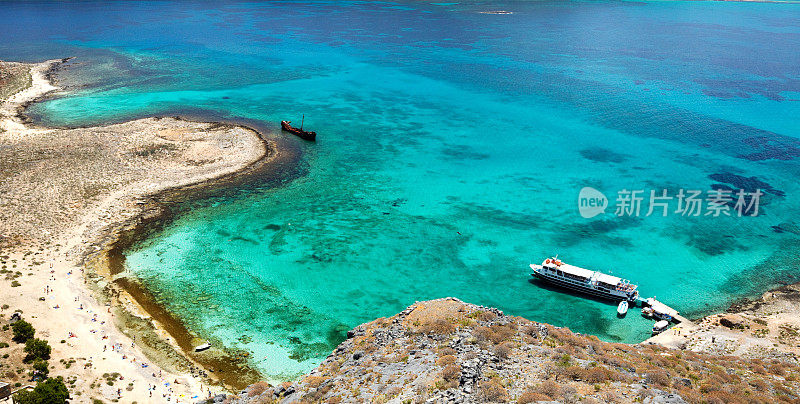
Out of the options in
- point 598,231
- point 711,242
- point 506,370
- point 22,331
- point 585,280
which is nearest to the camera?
point 506,370

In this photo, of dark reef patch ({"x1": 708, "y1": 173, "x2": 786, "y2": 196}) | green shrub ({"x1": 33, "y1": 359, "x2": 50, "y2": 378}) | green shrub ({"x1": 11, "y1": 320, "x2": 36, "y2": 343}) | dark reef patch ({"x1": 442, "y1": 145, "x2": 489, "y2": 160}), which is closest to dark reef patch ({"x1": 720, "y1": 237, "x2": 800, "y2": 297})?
dark reef patch ({"x1": 708, "y1": 173, "x2": 786, "y2": 196})

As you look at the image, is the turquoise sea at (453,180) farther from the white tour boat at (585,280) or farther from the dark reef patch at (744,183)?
the white tour boat at (585,280)

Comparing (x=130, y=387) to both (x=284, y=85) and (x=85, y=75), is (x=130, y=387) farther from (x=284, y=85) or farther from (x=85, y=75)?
(x=85, y=75)

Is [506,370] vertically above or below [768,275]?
above

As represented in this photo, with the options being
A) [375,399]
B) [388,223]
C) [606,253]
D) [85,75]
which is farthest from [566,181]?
[85,75]

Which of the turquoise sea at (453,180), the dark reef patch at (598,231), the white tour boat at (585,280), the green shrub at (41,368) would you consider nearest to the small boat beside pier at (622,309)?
the turquoise sea at (453,180)

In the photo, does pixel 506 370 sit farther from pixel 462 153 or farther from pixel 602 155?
pixel 602 155

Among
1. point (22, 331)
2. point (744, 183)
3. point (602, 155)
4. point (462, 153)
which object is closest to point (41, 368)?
point (22, 331)
